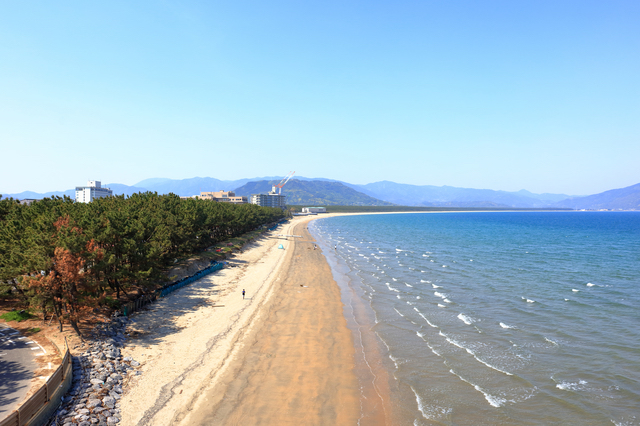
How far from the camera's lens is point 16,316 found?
31.2 m

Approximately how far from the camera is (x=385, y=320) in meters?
39.6

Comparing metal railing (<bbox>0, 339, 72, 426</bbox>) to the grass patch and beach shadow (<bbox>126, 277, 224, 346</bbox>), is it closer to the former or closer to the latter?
beach shadow (<bbox>126, 277, 224, 346</bbox>)

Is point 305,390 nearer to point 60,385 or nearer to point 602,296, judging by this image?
point 60,385

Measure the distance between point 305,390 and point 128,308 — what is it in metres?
25.1

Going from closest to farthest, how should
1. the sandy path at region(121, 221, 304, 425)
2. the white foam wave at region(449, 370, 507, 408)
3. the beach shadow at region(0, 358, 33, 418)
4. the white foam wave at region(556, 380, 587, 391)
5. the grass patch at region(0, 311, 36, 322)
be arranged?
the beach shadow at region(0, 358, 33, 418), the sandy path at region(121, 221, 304, 425), the white foam wave at region(449, 370, 507, 408), the white foam wave at region(556, 380, 587, 391), the grass patch at region(0, 311, 36, 322)

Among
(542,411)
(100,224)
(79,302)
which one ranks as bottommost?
(542,411)

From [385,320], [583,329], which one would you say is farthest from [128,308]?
[583,329]

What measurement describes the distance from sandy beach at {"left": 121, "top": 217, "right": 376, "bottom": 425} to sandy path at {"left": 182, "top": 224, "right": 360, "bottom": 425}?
0.07m

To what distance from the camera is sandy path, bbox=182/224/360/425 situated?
70.8 ft

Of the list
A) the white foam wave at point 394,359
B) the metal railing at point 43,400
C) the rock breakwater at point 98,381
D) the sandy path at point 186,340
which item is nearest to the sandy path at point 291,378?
the sandy path at point 186,340

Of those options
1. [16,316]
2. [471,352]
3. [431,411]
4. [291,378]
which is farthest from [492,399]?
[16,316]

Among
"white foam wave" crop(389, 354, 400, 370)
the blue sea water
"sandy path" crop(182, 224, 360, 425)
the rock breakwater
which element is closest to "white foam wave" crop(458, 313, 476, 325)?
the blue sea water

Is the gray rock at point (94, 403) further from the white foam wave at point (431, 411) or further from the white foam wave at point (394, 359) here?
the white foam wave at point (394, 359)

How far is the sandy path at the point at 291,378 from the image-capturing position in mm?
21594
